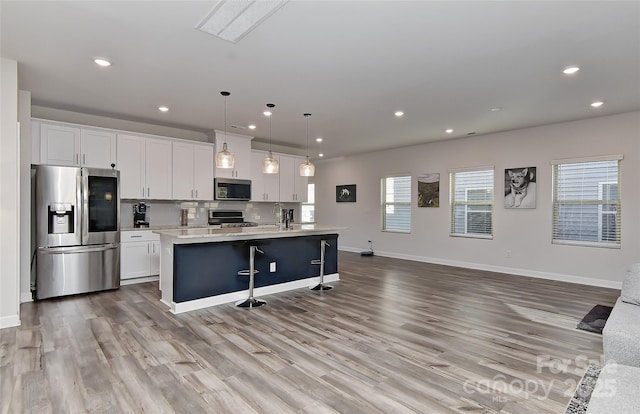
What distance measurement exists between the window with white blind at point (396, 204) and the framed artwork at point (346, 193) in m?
1.01

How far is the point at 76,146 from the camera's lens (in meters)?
5.12

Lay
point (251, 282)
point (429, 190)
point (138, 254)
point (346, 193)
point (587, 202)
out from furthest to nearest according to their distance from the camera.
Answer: point (346, 193), point (429, 190), point (587, 202), point (138, 254), point (251, 282)

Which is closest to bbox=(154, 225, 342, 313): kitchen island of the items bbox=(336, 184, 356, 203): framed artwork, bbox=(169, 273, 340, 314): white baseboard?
bbox=(169, 273, 340, 314): white baseboard

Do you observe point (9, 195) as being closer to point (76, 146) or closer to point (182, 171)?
point (76, 146)

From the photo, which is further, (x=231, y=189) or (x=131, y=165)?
(x=231, y=189)

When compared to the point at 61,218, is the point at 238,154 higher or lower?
higher

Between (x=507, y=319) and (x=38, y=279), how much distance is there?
19.4 ft

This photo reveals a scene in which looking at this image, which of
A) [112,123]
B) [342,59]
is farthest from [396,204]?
[112,123]

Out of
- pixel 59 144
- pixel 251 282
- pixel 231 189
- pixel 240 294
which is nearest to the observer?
pixel 251 282

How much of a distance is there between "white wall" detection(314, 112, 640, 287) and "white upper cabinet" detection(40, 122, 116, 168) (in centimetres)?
604

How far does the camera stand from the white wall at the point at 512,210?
211 inches

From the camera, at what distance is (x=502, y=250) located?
6.71 meters

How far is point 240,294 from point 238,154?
325 cm

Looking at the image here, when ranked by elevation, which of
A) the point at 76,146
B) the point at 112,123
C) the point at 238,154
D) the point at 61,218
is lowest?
the point at 61,218
